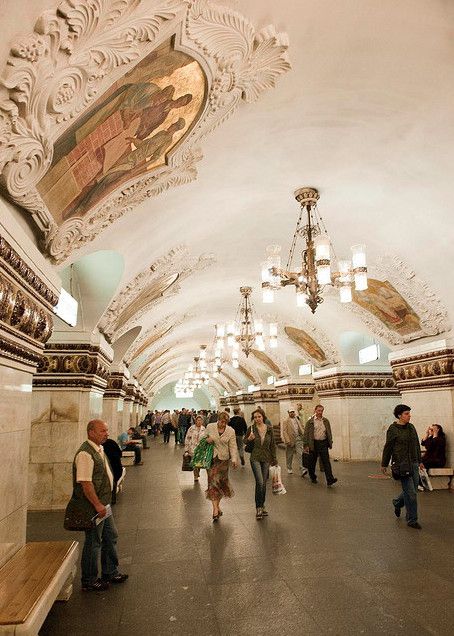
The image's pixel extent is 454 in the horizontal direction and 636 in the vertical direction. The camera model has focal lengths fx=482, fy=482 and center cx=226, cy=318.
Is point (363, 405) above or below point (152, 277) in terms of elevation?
below

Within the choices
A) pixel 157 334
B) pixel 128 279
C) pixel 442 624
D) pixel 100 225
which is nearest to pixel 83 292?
pixel 128 279

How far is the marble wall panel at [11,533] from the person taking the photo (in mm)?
3221

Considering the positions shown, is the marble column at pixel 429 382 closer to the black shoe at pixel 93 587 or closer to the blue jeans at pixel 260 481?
the blue jeans at pixel 260 481

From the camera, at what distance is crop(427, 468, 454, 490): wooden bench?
8.48m

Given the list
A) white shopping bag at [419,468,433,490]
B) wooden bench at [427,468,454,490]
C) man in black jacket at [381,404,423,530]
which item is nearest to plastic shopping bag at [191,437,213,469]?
man in black jacket at [381,404,423,530]

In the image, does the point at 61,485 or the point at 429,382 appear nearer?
the point at 61,485

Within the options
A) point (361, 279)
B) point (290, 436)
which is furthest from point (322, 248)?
point (290, 436)

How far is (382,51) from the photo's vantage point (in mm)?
3908

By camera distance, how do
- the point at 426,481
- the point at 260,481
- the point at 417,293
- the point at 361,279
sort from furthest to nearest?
the point at 417,293, the point at 426,481, the point at 260,481, the point at 361,279

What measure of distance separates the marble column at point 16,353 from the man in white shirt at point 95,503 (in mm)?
423

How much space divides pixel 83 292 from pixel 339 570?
17.1 ft

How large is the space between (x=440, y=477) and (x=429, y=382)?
1.89 m

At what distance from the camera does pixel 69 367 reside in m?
7.42

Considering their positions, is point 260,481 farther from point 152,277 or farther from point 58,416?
point 152,277
